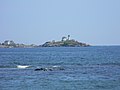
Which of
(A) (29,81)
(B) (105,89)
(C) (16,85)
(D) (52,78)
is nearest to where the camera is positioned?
(B) (105,89)

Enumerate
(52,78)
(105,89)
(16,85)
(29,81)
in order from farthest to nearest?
(52,78), (29,81), (16,85), (105,89)

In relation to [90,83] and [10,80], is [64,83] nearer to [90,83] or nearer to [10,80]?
[90,83]

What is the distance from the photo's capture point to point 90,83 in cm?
5588

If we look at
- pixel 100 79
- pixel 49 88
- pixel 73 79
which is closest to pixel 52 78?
pixel 73 79

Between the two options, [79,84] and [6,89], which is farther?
[79,84]

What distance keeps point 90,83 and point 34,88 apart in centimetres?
865

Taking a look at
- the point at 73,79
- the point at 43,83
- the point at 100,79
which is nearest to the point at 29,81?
the point at 43,83

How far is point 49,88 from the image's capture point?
51.3 m

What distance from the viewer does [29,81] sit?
193 ft

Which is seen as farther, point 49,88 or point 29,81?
point 29,81

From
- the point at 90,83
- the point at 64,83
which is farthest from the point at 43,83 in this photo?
the point at 90,83

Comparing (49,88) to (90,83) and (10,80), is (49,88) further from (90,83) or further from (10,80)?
(10,80)

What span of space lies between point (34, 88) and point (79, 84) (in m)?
6.90

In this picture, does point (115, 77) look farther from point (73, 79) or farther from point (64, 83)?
point (64, 83)
